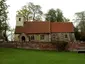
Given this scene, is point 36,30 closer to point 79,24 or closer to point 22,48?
point 22,48

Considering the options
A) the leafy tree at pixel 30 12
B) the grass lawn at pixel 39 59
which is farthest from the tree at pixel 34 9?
the grass lawn at pixel 39 59

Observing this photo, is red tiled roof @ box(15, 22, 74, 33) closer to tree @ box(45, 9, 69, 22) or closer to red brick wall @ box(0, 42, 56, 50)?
red brick wall @ box(0, 42, 56, 50)

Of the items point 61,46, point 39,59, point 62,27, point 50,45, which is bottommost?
point 39,59

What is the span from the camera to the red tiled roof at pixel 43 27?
67438mm

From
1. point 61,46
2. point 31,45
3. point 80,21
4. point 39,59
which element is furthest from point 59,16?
point 39,59

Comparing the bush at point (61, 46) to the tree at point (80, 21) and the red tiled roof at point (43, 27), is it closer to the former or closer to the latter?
the red tiled roof at point (43, 27)

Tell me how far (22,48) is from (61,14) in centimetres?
3368

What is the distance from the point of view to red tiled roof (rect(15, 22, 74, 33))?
67.4 metres

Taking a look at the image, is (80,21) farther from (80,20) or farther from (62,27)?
(62,27)

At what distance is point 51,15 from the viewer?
85.4 m

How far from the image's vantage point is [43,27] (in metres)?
68.1

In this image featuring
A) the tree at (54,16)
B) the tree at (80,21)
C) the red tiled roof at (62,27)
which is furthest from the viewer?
the tree at (54,16)

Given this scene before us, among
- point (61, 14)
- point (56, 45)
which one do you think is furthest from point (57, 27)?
point (61, 14)

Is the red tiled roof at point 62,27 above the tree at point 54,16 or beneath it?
beneath
